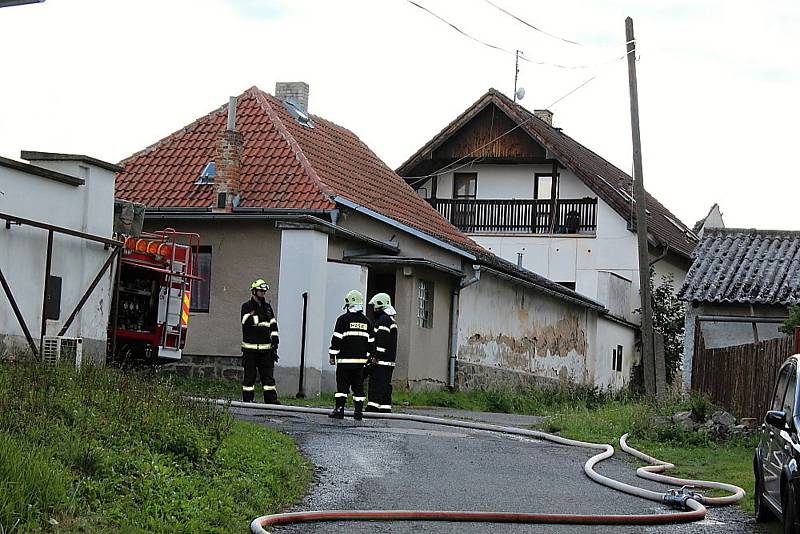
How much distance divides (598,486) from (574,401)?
1610 cm

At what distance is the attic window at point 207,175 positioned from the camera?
1005 inches

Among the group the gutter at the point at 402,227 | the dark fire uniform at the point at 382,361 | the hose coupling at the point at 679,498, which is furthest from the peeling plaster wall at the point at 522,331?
the hose coupling at the point at 679,498

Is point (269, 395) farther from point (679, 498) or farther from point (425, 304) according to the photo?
point (679, 498)

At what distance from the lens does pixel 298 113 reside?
28.8 meters

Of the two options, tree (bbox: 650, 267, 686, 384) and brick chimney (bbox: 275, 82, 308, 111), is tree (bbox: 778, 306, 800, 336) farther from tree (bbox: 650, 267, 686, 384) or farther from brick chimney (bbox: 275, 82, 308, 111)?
tree (bbox: 650, 267, 686, 384)

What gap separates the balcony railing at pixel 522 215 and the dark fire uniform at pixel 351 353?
22439mm

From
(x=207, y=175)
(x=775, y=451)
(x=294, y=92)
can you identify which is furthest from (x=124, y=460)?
(x=294, y=92)

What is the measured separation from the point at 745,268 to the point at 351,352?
10105 millimetres

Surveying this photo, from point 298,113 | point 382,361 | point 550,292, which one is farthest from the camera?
point 550,292

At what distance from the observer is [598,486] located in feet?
40.0

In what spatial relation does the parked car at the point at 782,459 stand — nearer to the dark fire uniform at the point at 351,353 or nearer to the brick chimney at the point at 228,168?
the dark fire uniform at the point at 351,353

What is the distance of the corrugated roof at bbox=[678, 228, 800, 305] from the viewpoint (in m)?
23.1

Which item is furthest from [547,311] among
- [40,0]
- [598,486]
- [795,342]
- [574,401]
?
[40,0]

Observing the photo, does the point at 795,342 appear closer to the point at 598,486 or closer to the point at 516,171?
the point at 598,486
